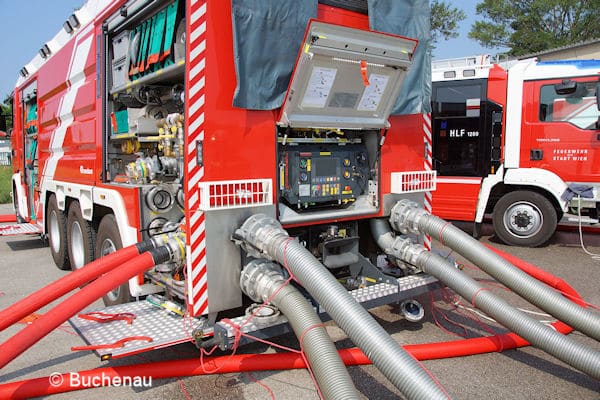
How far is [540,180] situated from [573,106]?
124 cm

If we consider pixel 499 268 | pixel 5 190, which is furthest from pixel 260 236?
pixel 5 190

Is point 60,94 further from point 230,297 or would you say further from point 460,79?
point 460,79

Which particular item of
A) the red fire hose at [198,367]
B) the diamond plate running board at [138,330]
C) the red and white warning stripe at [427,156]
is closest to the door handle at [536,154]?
the red and white warning stripe at [427,156]

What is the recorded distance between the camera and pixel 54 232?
23.7 feet

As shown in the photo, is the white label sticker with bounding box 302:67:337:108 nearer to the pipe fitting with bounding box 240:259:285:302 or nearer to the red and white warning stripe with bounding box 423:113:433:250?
the pipe fitting with bounding box 240:259:285:302

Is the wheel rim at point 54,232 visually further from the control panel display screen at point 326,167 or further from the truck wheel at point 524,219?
the truck wheel at point 524,219

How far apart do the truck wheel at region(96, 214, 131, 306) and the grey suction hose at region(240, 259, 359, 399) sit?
1.56 metres

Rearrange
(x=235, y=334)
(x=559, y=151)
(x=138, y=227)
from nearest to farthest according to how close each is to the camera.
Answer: (x=235, y=334), (x=138, y=227), (x=559, y=151)

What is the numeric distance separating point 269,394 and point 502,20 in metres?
33.7

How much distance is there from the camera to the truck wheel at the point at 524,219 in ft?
25.8

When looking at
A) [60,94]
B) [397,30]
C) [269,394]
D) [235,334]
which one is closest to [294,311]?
[235,334]

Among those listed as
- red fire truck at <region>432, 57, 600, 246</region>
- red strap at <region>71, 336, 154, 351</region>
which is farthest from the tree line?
red strap at <region>71, 336, 154, 351</region>

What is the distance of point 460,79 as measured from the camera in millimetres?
8656

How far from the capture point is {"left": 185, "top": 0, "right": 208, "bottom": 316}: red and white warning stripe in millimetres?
3355
